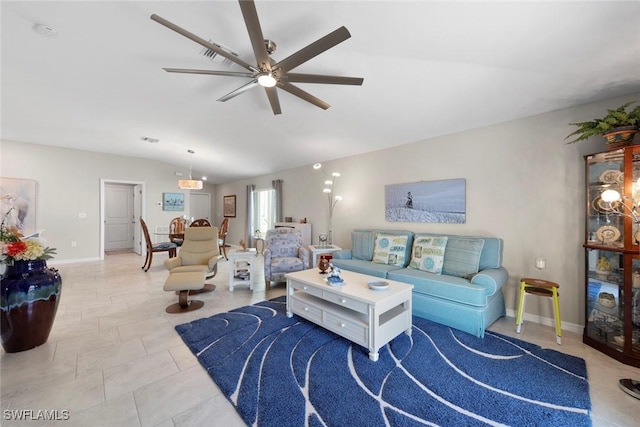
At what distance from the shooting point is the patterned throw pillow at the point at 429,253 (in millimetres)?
3070

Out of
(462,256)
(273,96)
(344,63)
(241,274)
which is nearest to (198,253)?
(241,274)

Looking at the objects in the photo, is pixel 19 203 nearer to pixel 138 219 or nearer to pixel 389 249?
pixel 138 219

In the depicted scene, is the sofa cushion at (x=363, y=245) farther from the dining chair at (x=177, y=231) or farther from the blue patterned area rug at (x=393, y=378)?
the dining chair at (x=177, y=231)

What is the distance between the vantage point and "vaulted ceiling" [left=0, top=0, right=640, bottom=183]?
169 cm

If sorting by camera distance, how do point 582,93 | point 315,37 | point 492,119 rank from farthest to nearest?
point 492,119 < point 582,93 < point 315,37

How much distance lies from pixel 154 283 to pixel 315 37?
14.9ft

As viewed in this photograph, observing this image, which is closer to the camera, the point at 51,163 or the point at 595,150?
the point at 595,150

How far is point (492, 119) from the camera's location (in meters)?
2.98

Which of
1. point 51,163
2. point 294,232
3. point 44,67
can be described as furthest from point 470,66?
point 51,163

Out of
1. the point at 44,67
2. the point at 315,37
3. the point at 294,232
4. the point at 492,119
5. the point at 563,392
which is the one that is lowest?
the point at 563,392

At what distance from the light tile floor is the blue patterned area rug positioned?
0.37 ft

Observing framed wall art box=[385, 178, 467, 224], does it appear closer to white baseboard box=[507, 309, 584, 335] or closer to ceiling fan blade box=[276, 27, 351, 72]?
white baseboard box=[507, 309, 584, 335]

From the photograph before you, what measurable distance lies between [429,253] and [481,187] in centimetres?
112

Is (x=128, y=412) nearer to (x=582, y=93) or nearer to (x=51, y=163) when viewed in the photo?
(x=582, y=93)
